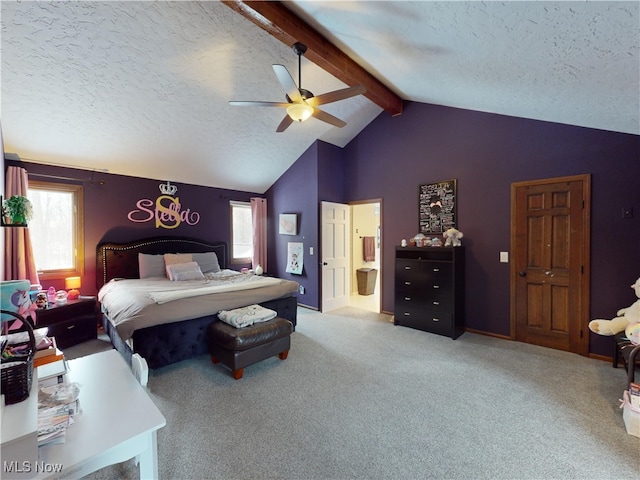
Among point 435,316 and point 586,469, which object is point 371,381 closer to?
point 586,469

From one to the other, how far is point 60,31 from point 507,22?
341 centimetres

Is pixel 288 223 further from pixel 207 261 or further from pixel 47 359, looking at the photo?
pixel 47 359

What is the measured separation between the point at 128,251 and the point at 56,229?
896mm

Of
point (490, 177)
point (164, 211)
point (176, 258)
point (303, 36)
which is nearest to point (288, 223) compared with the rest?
point (176, 258)

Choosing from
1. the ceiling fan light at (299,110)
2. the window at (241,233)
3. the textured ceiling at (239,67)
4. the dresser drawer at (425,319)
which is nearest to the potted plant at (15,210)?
the textured ceiling at (239,67)

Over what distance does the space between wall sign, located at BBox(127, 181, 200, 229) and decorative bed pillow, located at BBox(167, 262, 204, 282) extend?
1019mm

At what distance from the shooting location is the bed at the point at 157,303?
2629 mm

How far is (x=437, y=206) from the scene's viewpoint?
4.23 metres

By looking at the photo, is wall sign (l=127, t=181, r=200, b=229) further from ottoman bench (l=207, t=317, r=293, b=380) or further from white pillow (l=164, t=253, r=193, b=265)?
ottoman bench (l=207, t=317, r=293, b=380)

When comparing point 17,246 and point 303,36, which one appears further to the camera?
point 17,246

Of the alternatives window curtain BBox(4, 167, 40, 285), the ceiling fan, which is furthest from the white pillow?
the ceiling fan

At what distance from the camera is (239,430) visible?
77.0 inches

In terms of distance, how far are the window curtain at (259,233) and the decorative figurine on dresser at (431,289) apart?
2.86m

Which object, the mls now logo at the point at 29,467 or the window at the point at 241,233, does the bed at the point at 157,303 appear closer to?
the window at the point at 241,233
